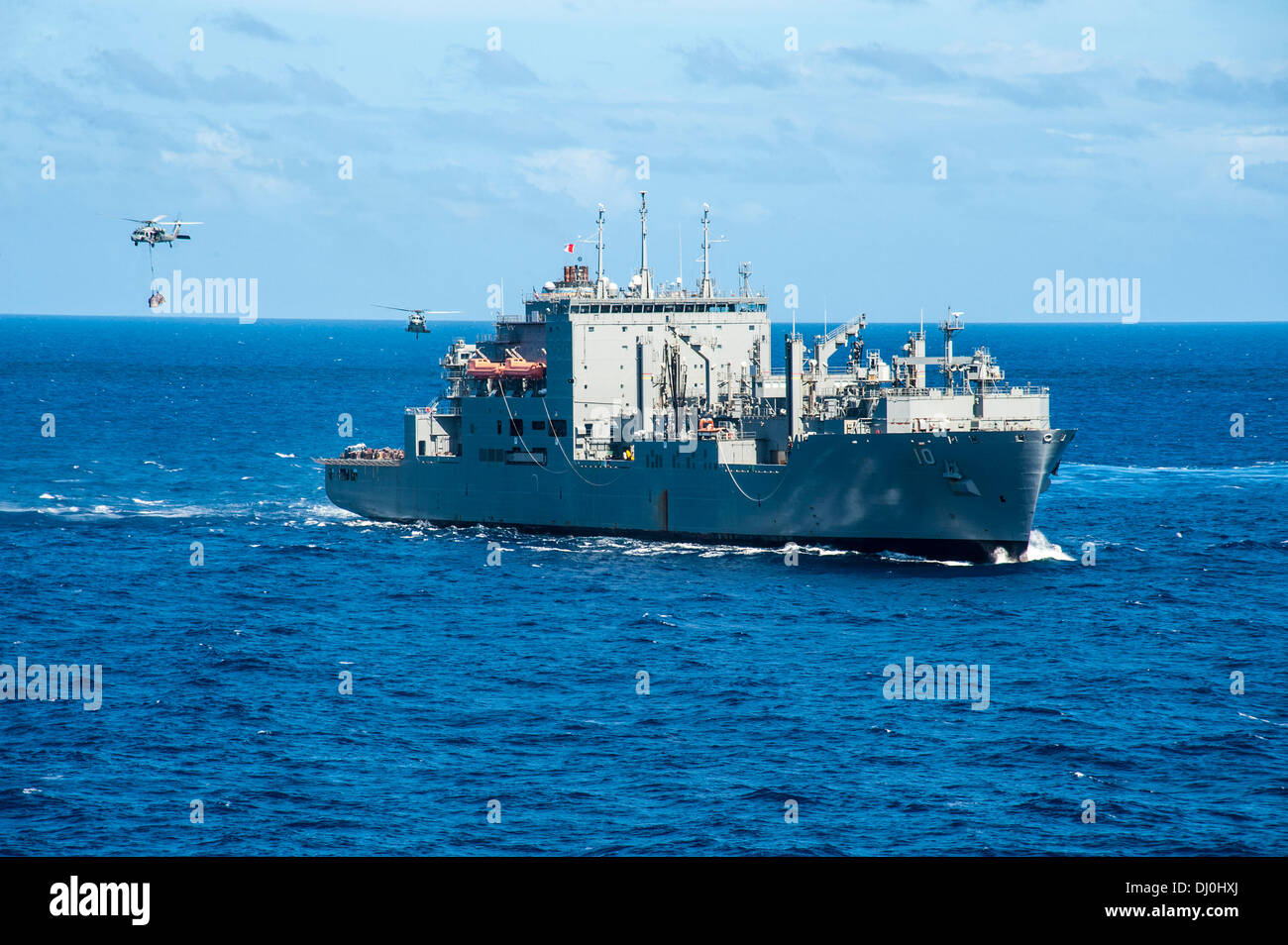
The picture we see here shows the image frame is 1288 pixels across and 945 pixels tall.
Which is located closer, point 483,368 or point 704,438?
point 704,438

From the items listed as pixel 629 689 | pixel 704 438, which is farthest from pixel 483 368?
pixel 629 689

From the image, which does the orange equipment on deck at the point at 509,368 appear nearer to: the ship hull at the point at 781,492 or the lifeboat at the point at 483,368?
the lifeboat at the point at 483,368

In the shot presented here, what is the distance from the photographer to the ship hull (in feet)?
165

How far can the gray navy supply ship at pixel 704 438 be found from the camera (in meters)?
51.2

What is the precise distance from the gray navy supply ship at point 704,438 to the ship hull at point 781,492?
7 centimetres

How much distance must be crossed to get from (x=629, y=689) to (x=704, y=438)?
20360mm

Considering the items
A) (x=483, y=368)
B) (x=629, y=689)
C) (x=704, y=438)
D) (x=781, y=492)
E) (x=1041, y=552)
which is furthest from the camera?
(x=483, y=368)

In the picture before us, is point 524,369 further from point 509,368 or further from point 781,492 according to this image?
point 781,492

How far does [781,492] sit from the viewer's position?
54469 mm

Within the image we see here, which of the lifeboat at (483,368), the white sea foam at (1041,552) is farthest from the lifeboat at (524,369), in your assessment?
the white sea foam at (1041,552)
